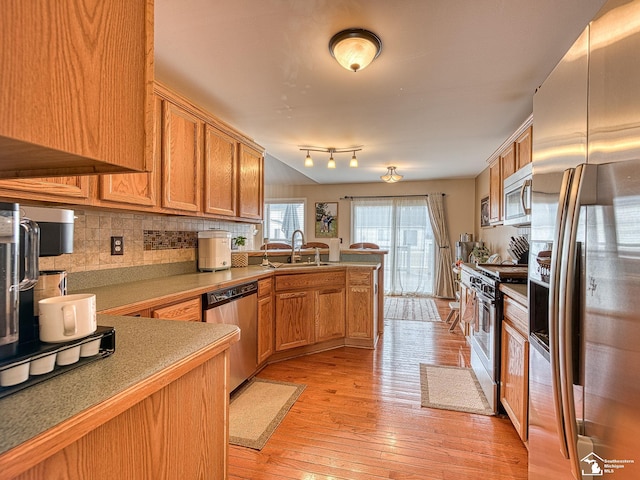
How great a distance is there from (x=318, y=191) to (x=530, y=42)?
5.29 meters

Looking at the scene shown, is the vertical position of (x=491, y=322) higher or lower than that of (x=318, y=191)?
lower

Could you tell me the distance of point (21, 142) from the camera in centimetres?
46

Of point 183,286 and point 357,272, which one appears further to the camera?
point 357,272

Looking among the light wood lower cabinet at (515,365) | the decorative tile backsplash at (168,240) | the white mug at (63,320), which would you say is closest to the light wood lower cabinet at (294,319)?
the decorative tile backsplash at (168,240)

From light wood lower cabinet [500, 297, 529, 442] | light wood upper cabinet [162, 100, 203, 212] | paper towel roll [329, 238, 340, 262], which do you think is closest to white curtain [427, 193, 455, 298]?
paper towel roll [329, 238, 340, 262]

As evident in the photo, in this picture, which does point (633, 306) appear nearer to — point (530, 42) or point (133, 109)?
point (133, 109)

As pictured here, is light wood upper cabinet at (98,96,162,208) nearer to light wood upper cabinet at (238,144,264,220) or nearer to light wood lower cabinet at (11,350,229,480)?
light wood upper cabinet at (238,144,264,220)

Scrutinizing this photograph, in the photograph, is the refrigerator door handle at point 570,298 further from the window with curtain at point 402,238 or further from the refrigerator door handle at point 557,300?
the window with curtain at point 402,238

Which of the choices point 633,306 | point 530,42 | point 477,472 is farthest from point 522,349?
point 530,42

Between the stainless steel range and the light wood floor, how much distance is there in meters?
0.27

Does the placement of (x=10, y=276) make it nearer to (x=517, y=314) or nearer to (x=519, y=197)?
(x=517, y=314)

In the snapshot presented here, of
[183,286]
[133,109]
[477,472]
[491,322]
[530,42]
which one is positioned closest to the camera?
[133,109]

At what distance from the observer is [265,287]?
2812mm

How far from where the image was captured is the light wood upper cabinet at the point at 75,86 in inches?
17.2
